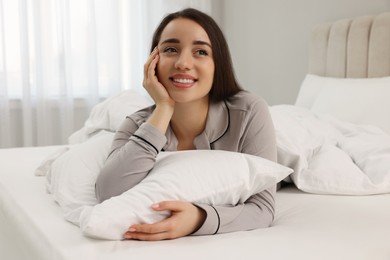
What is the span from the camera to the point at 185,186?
1.34m

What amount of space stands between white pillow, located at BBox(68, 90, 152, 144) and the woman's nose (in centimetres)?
92

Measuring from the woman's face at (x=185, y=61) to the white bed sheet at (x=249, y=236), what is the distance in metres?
0.37

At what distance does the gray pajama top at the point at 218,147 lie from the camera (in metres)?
1.37

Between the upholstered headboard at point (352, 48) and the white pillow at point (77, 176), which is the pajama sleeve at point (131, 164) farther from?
the upholstered headboard at point (352, 48)

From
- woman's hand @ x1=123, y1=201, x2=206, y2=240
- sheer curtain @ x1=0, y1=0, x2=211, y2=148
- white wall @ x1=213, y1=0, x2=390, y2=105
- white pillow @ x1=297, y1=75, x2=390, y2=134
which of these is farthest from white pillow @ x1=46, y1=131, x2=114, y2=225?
sheer curtain @ x1=0, y1=0, x2=211, y2=148

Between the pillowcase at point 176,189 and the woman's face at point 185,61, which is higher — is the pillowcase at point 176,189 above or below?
below

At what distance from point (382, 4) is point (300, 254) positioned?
80.9 inches

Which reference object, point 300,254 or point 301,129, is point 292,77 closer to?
point 301,129

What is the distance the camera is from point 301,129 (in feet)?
6.61

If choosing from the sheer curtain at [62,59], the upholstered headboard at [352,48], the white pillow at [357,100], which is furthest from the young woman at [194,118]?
the sheer curtain at [62,59]

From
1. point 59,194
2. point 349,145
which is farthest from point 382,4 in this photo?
point 59,194

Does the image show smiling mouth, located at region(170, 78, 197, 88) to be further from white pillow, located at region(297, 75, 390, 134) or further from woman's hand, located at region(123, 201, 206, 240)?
white pillow, located at region(297, 75, 390, 134)

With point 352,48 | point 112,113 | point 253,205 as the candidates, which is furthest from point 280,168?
point 352,48

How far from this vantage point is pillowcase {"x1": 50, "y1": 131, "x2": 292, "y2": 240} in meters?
1.25
